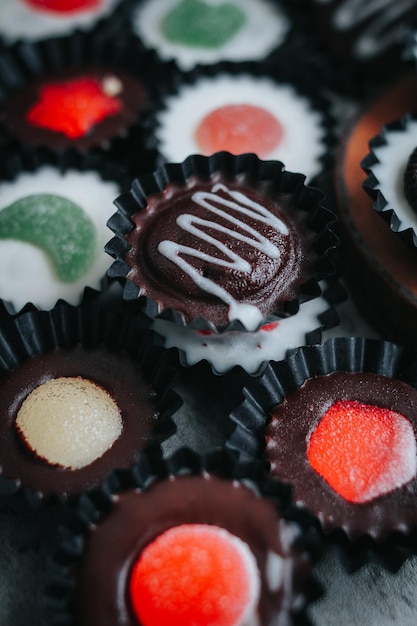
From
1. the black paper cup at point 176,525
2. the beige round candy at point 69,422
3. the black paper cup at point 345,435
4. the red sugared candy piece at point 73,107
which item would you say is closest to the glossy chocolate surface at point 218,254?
the black paper cup at point 345,435

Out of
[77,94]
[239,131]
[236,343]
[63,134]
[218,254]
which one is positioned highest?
[77,94]

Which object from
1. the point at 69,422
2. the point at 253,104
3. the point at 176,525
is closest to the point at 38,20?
the point at 253,104

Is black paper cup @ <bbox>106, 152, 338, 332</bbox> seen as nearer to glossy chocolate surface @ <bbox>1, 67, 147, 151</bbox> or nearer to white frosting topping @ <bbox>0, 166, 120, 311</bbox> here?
white frosting topping @ <bbox>0, 166, 120, 311</bbox>

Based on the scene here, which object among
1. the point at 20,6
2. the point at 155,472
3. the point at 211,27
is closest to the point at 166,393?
the point at 155,472

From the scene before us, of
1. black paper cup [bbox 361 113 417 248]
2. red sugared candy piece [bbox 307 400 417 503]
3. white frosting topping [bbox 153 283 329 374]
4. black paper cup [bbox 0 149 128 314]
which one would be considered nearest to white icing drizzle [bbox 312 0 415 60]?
black paper cup [bbox 361 113 417 248]

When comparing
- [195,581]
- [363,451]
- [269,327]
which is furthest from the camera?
[269,327]

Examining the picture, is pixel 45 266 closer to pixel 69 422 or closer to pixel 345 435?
pixel 69 422

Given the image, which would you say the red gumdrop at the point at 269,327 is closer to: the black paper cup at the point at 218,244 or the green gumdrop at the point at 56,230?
the black paper cup at the point at 218,244
